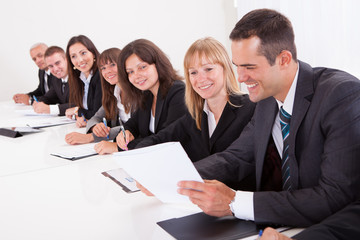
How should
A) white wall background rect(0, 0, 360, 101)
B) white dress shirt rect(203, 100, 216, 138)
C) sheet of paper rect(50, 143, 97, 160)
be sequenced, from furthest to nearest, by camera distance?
white wall background rect(0, 0, 360, 101) → sheet of paper rect(50, 143, 97, 160) → white dress shirt rect(203, 100, 216, 138)

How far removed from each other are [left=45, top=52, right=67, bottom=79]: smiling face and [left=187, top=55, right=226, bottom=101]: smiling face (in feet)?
11.0

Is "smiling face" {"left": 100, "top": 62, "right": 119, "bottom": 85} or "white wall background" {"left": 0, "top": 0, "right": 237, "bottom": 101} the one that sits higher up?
"white wall background" {"left": 0, "top": 0, "right": 237, "bottom": 101}

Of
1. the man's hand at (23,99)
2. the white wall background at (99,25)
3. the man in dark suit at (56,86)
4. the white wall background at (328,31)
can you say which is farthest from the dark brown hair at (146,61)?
the white wall background at (99,25)

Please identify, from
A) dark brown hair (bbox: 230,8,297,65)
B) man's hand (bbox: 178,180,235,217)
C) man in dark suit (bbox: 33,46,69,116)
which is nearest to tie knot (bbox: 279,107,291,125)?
dark brown hair (bbox: 230,8,297,65)

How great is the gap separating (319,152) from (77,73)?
3318mm

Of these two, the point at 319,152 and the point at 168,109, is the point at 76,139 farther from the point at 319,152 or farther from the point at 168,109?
the point at 319,152

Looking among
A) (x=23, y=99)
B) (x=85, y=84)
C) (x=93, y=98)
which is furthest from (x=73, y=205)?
(x=23, y=99)

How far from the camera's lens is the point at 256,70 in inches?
55.8

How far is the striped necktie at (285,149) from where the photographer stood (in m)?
1.44

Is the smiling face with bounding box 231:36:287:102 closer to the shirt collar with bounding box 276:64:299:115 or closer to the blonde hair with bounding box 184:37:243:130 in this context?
the shirt collar with bounding box 276:64:299:115

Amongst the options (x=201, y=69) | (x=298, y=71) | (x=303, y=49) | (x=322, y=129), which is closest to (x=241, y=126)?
(x=201, y=69)

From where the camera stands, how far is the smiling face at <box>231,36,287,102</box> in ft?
4.60

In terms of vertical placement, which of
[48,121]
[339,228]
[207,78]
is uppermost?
[207,78]

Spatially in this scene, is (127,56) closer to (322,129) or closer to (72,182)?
(72,182)
